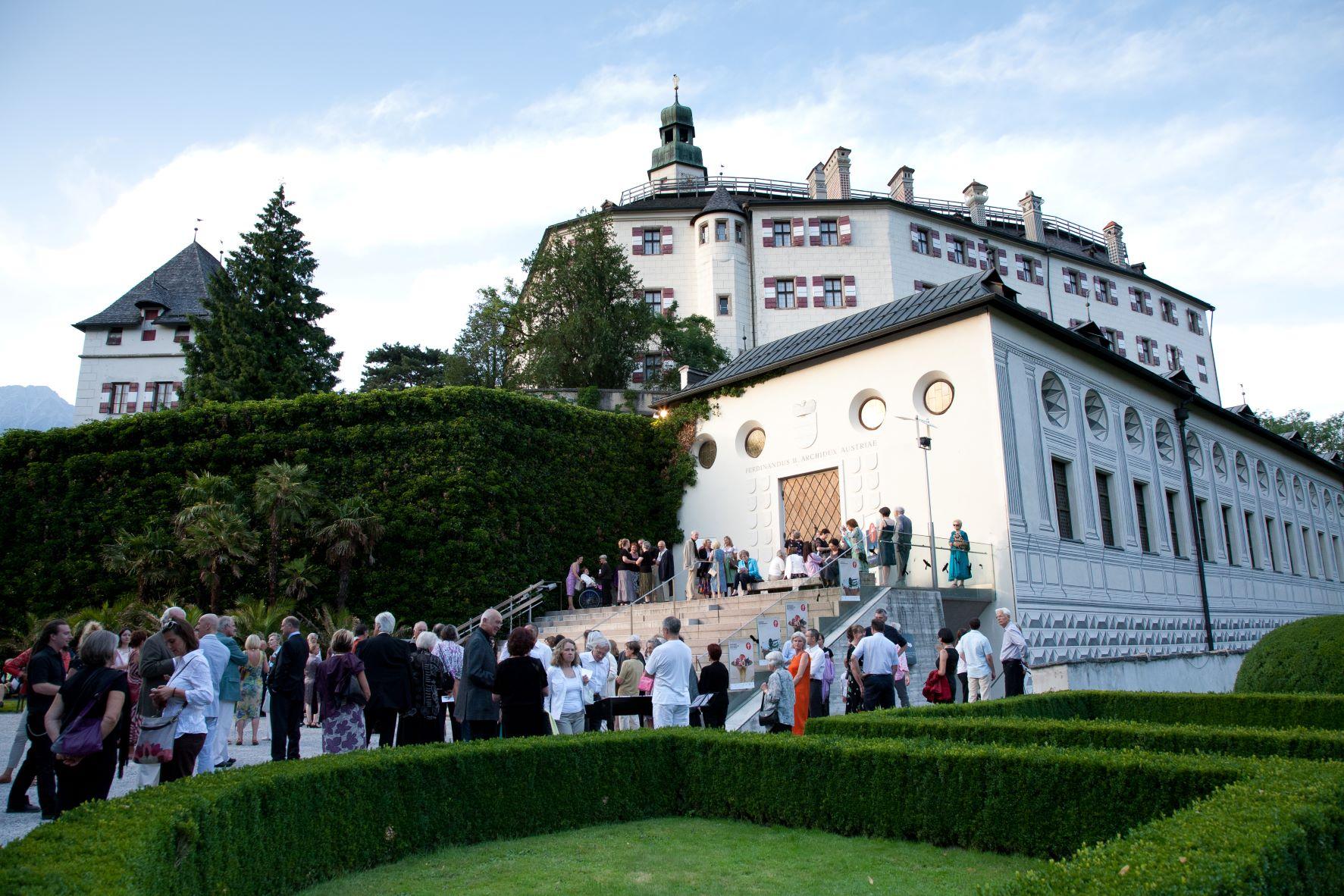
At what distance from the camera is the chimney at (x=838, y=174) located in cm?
5172

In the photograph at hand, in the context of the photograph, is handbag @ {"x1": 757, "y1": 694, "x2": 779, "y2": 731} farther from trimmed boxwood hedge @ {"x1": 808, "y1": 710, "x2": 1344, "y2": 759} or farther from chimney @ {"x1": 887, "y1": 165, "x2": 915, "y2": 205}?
chimney @ {"x1": 887, "y1": 165, "x2": 915, "y2": 205}

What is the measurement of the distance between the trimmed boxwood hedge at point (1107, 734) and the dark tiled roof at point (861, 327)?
14734mm

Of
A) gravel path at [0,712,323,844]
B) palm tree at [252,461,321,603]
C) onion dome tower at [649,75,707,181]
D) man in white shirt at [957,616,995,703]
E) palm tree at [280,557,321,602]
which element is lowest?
gravel path at [0,712,323,844]

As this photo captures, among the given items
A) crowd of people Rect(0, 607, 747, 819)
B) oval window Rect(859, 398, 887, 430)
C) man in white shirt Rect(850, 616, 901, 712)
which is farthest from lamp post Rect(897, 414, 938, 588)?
crowd of people Rect(0, 607, 747, 819)

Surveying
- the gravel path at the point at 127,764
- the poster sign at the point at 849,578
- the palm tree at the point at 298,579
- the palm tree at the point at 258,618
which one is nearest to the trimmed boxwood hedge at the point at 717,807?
the gravel path at the point at 127,764

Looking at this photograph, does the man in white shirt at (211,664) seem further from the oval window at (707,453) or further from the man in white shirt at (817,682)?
the oval window at (707,453)

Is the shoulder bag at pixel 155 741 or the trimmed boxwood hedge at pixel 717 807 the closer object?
the trimmed boxwood hedge at pixel 717 807

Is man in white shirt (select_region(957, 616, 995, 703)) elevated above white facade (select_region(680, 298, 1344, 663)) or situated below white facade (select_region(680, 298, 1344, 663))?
below

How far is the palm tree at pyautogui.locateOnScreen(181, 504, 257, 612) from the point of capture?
22500 mm

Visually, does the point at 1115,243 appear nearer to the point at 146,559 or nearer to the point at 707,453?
the point at 707,453

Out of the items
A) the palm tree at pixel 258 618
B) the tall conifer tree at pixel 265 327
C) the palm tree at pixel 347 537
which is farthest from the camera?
the tall conifer tree at pixel 265 327

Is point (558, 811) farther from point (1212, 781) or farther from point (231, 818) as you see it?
point (1212, 781)

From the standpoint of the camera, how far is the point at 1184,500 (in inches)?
1168

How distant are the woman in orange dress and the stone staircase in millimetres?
4222
